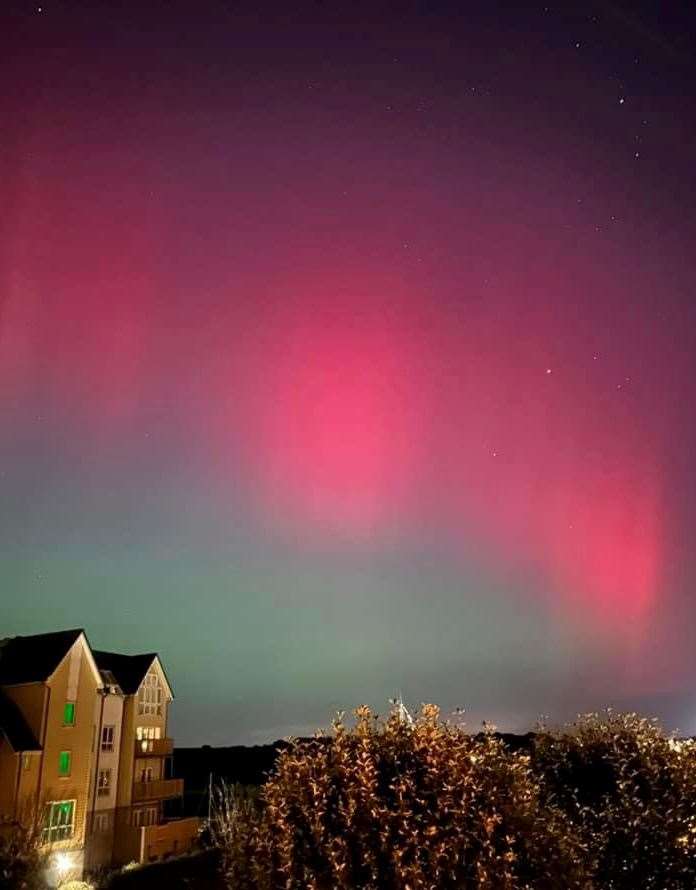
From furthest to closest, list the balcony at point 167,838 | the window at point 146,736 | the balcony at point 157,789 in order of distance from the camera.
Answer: the window at point 146,736 → the balcony at point 157,789 → the balcony at point 167,838

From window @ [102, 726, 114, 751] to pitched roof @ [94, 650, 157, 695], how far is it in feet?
8.89

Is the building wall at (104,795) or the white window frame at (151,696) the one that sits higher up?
the white window frame at (151,696)

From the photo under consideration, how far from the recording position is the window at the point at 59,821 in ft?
139

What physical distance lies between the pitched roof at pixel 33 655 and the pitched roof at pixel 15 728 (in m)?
1.34

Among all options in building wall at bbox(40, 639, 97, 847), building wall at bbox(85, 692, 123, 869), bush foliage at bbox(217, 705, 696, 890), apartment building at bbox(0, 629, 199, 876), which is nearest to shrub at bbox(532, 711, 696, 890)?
bush foliage at bbox(217, 705, 696, 890)

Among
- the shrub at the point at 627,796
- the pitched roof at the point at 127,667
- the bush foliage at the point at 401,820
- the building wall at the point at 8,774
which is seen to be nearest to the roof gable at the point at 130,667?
the pitched roof at the point at 127,667

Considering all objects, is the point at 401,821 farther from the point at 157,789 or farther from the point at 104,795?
the point at 157,789

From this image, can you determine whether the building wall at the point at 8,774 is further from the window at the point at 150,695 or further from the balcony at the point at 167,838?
the window at the point at 150,695

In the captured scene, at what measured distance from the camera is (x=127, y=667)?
179 ft

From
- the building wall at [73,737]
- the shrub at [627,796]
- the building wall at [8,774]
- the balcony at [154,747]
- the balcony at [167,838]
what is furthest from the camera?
the balcony at [154,747]

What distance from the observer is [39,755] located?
42.9 metres

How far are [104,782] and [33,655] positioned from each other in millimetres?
9058

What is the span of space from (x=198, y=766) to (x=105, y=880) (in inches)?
2551

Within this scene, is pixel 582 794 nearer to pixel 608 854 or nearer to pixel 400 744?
pixel 608 854
